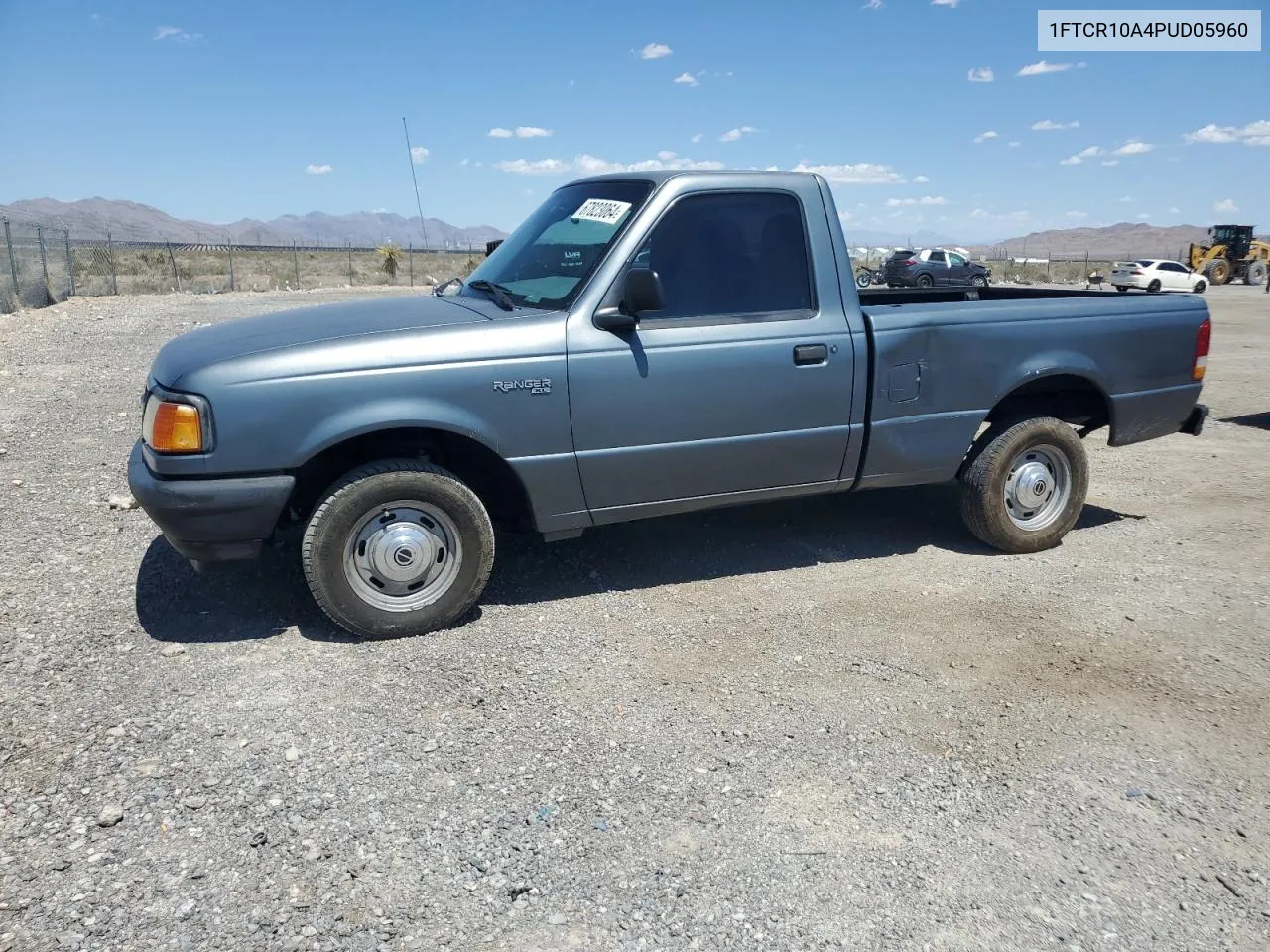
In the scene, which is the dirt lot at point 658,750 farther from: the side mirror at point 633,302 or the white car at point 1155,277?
the white car at point 1155,277

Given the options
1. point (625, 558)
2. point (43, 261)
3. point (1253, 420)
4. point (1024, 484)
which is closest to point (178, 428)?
point (625, 558)

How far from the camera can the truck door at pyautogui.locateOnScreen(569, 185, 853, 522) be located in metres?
4.39

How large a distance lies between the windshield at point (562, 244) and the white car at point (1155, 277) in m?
35.1

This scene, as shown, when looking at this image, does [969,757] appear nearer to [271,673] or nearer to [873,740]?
[873,740]

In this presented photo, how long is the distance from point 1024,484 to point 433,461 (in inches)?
133

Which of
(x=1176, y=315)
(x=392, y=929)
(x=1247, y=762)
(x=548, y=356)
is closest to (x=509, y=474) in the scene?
(x=548, y=356)

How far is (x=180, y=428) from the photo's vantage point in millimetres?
3875

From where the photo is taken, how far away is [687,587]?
497 cm

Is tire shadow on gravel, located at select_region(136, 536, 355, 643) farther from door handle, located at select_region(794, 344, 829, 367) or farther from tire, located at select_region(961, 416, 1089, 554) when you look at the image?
tire, located at select_region(961, 416, 1089, 554)

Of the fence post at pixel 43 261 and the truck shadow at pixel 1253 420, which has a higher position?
the fence post at pixel 43 261

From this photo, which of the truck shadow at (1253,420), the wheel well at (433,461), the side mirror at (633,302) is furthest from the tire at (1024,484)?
the truck shadow at (1253,420)

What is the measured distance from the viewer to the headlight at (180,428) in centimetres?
387

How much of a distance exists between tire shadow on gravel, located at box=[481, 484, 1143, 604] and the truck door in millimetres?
627

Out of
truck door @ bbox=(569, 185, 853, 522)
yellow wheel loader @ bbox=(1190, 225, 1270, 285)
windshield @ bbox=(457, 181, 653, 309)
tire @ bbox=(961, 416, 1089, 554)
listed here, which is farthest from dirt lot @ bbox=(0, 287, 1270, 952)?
yellow wheel loader @ bbox=(1190, 225, 1270, 285)
